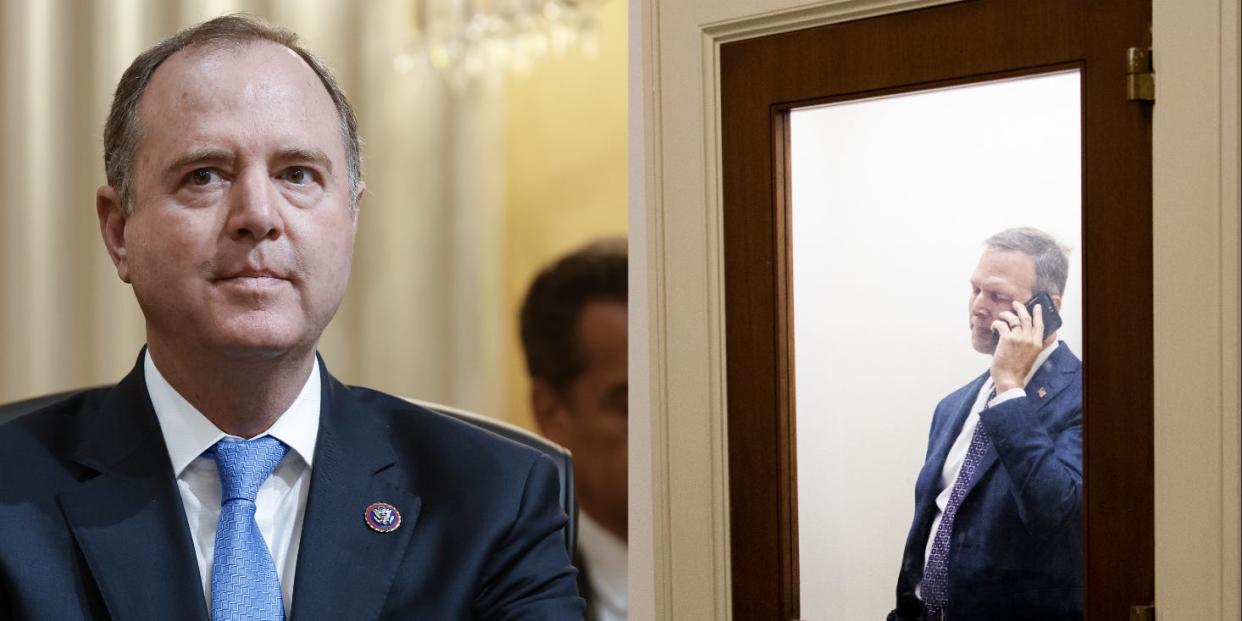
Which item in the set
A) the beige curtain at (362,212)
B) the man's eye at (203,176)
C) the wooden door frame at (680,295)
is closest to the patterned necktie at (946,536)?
the wooden door frame at (680,295)

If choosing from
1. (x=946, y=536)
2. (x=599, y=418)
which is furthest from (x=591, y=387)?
(x=946, y=536)

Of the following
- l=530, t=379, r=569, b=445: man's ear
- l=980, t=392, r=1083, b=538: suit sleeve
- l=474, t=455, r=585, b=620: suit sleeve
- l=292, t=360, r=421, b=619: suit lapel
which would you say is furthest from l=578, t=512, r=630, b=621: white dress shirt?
l=292, t=360, r=421, b=619: suit lapel

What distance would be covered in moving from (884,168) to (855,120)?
105 mm

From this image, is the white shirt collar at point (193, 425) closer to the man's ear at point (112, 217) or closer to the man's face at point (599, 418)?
the man's ear at point (112, 217)

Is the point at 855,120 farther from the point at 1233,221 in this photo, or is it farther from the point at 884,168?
the point at 1233,221

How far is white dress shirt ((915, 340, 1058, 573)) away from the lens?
2098mm

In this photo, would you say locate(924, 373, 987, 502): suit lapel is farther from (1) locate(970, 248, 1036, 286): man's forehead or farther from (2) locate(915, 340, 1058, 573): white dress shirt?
(1) locate(970, 248, 1036, 286): man's forehead

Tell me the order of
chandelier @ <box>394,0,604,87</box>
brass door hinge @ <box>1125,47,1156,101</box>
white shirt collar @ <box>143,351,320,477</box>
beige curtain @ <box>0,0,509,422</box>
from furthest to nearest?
brass door hinge @ <box>1125,47,1156,101</box>
chandelier @ <box>394,0,604,87</box>
beige curtain @ <box>0,0,509,422</box>
white shirt collar @ <box>143,351,320,477</box>

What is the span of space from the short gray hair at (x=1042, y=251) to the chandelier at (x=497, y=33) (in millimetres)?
772

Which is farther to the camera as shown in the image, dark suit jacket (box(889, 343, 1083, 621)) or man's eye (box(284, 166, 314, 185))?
dark suit jacket (box(889, 343, 1083, 621))

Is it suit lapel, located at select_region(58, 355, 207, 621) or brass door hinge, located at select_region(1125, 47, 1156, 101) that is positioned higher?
brass door hinge, located at select_region(1125, 47, 1156, 101)

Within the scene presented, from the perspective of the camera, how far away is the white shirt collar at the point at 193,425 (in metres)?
1.03

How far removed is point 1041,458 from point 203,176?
1553mm

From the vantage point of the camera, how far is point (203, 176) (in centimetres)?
95
